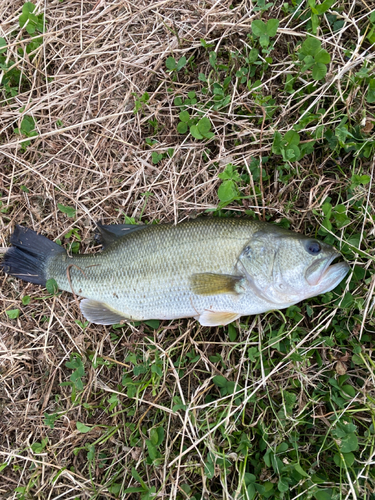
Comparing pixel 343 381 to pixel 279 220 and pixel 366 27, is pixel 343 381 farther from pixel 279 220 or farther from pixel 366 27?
pixel 366 27

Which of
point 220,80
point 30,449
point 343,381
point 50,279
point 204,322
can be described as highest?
point 220,80

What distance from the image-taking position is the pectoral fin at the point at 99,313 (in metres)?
2.97

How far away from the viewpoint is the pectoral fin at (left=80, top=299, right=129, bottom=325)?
297cm

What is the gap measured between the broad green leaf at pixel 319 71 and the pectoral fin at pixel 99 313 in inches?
106

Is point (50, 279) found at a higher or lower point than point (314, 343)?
higher

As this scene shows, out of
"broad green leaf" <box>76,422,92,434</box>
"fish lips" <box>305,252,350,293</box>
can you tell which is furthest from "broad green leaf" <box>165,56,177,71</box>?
"broad green leaf" <box>76,422,92,434</box>

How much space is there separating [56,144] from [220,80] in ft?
5.84

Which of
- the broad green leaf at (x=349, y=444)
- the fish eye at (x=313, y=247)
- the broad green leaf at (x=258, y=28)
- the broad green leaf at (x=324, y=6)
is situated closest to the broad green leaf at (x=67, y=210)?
the fish eye at (x=313, y=247)

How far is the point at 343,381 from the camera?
8.71ft

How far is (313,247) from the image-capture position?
2594 mm

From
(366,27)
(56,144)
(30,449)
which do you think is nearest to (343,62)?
(366,27)

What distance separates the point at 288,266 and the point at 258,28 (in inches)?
83.4

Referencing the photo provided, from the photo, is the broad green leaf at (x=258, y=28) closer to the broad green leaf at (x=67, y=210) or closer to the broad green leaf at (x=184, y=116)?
the broad green leaf at (x=184, y=116)

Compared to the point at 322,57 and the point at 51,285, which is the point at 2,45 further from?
the point at 322,57
